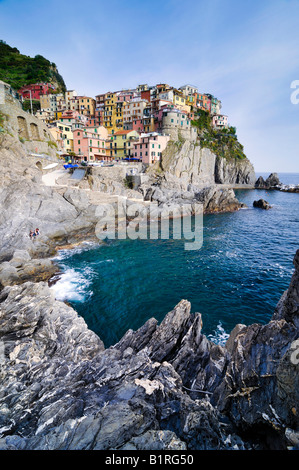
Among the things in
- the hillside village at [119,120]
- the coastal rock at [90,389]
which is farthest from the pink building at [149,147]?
the coastal rock at [90,389]

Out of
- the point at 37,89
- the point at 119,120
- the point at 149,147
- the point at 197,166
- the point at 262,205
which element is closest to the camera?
the point at 262,205

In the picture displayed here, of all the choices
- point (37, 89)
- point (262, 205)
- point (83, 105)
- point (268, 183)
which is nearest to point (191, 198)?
point (262, 205)

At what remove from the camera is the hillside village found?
71.3 m

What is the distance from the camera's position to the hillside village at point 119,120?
71312 mm

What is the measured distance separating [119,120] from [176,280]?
86.6m

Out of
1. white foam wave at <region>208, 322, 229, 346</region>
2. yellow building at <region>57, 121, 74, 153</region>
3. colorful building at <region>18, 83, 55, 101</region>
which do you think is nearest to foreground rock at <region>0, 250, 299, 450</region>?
white foam wave at <region>208, 322, 229, 346</region>

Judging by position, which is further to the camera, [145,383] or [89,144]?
[89,144]

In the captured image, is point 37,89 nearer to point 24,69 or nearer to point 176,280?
point 24,69

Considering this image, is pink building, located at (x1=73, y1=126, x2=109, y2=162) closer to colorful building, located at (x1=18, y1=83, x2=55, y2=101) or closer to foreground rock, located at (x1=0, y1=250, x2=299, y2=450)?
colorful building, located at (x1=18, y1=83, x2=55, y2=101)

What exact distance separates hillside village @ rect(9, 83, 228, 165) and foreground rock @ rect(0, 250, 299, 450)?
5547cm

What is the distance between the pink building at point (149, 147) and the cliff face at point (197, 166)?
91.8 inches

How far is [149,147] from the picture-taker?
70.4 metres

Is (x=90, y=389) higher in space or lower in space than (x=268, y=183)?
lower

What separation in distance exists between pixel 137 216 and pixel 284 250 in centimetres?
2941
